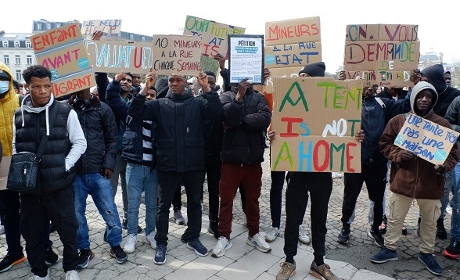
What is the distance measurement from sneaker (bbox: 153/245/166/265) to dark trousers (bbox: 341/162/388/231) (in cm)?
257

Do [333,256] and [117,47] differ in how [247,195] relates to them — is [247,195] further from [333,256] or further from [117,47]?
[117,47]

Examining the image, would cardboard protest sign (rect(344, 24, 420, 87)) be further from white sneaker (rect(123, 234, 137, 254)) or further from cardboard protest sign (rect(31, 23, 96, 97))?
white sneaker (rect(123, 234, 137, 254))

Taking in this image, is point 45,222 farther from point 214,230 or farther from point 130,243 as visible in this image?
point 214,230

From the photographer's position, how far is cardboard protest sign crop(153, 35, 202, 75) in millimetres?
4234

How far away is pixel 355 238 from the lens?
506 cm

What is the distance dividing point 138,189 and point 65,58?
6.16 feet

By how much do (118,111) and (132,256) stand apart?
1901mm

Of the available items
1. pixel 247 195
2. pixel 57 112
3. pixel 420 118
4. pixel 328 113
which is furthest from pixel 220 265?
pixel 420 118

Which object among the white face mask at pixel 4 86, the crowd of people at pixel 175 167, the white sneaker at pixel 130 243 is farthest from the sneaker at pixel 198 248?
the white face mask at pixel 4 86

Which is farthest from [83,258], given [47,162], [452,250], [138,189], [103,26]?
[103,26]

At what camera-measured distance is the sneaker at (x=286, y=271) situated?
3867 millimetres

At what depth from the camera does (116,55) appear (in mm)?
4699

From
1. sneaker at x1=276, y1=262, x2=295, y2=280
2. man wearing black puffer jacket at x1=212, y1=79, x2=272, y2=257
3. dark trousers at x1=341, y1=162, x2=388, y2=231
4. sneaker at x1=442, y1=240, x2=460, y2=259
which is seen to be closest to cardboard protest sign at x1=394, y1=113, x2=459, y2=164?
dark trousers at x1=341, y1=162, x2=388, y2=231

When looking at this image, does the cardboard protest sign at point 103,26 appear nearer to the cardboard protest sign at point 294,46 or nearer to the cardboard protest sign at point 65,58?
the cardboard protest sign at point 65,58
